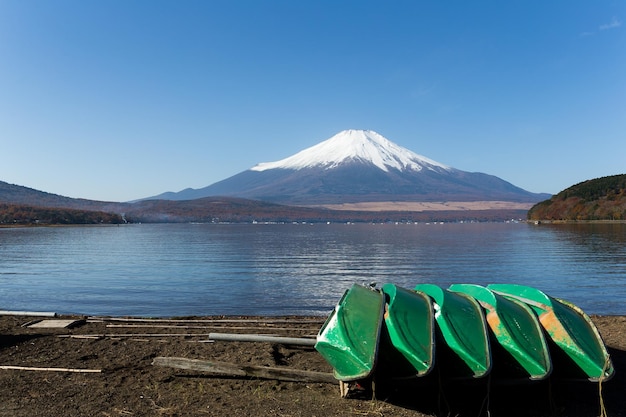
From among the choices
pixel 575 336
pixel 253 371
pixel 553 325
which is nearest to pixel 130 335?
pixel 253 371

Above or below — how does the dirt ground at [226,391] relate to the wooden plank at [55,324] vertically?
below

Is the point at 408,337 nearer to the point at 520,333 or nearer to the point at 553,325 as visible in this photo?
the point at 520,333

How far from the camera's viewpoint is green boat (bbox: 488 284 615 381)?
8594 millimetres

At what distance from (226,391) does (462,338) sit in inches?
169

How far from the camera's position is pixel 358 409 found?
332 inches

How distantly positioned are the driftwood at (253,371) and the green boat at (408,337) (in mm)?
1457

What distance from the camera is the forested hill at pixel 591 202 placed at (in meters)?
127

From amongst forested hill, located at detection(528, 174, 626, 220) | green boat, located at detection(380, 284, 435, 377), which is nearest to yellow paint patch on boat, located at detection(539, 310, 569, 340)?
green boat, located at detection(380, 284, 435, 377)

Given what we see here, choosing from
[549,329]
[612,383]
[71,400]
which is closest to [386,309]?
[549,329]

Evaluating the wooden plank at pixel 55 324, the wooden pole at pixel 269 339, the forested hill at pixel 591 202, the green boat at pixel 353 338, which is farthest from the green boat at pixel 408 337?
the forested hill at pixel 591 202

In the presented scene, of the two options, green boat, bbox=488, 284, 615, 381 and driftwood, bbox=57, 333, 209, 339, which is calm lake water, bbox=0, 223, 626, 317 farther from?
green boat, bbox=488, 284, 615, 381

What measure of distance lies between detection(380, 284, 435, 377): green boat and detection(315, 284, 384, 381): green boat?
0.26 metres

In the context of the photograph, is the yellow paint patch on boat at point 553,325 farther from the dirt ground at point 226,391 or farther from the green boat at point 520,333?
the dirt ground at point 226,391

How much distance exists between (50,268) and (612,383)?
35.3m
